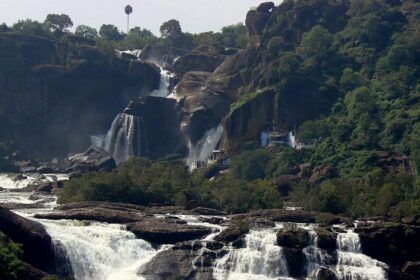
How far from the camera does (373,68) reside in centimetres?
15112

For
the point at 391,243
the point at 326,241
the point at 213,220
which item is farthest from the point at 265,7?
the point at 326,241

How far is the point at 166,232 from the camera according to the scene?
275ft

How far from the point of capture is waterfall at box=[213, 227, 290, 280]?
263ft

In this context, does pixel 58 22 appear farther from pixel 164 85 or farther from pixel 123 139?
pixel 123 139

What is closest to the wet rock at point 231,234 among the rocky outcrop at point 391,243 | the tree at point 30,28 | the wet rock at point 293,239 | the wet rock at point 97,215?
the wet rock at point 293,239

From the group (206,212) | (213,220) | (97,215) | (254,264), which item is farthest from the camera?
(206,212)

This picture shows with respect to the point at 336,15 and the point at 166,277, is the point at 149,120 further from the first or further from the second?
the point at 166,277

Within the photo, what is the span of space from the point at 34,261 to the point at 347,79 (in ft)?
250

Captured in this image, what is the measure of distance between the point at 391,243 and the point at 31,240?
85.1ft

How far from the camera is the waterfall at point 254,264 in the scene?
263ft

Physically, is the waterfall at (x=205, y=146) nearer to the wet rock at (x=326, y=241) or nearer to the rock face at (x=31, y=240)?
the wet rock at (x=326, y=241)

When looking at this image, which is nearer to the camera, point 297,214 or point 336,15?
point 297,214

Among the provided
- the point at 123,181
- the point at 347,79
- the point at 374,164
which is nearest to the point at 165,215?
the point at 123,181

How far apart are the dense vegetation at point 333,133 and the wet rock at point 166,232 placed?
15748 mm
